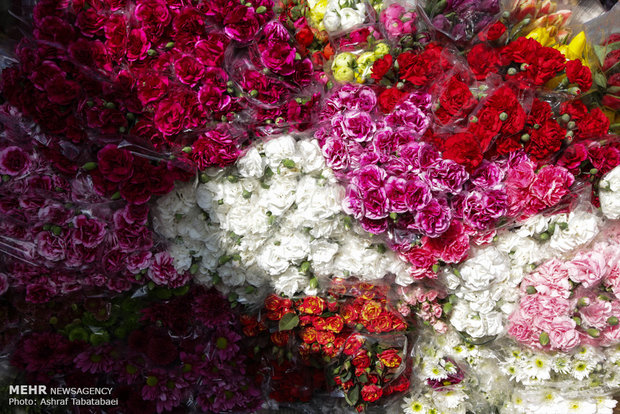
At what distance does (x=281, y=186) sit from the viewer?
171 centimetres

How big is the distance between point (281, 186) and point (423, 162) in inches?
21.7

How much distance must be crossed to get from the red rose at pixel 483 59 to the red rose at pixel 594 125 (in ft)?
1.28

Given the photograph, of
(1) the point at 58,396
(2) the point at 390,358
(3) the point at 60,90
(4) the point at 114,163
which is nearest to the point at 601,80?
(2) the point at 390,358

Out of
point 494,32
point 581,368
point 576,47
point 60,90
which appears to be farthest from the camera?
point 581,368

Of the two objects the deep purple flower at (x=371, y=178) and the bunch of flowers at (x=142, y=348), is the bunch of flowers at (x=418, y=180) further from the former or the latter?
the bunch of flowers at (x=142, y=348)

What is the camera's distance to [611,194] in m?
1.63

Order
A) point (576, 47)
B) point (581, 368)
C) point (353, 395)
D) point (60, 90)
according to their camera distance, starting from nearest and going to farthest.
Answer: point (60, 90), point (576, 47), point (581, 368), point (353, 395)

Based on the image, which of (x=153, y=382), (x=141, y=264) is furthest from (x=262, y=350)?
(x=141, y=264)

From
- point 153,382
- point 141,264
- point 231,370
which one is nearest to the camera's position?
point 141,264

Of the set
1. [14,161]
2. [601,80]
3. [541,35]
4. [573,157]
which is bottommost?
[14,161]

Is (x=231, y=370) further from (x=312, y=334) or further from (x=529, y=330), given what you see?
(x=529, y=330)

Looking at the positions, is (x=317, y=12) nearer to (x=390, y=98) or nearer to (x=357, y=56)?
(x=357, y=56)

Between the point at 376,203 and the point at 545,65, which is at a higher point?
the point at 545,65

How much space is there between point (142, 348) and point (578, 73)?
Answer: 2.06 m
